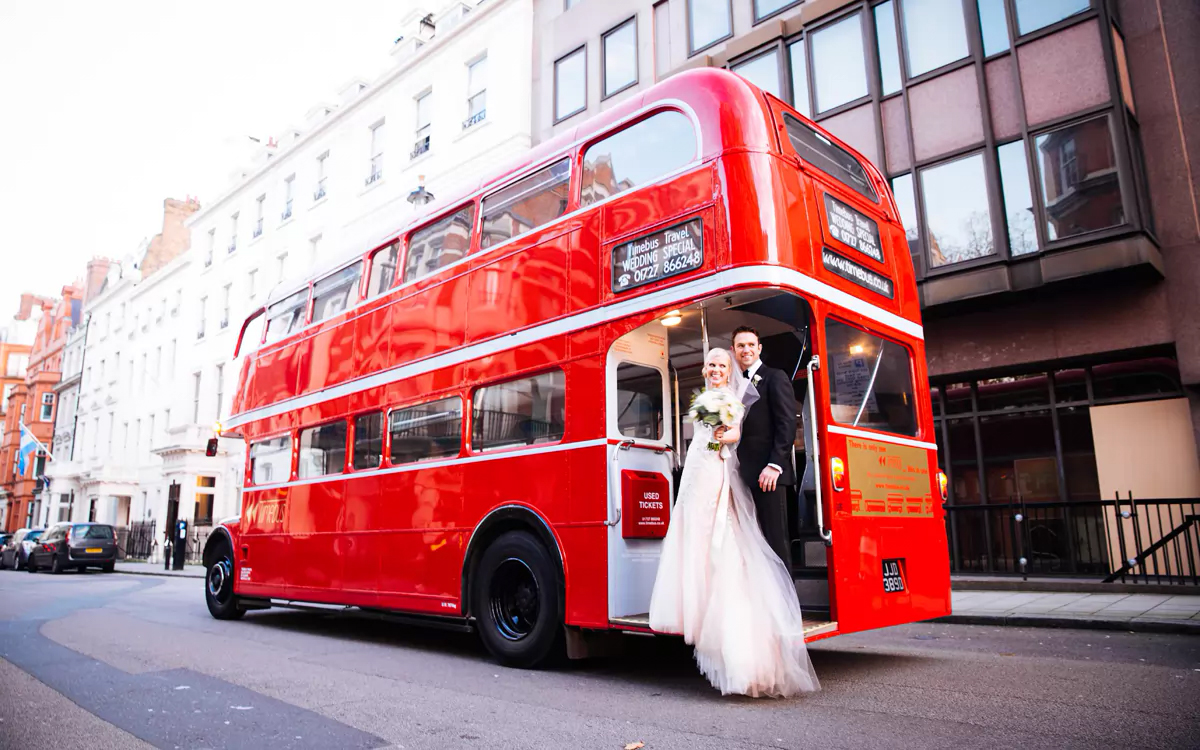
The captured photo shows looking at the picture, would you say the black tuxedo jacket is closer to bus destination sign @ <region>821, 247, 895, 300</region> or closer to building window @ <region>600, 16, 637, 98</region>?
bus destination sign @ <region>821, 247, 895, 300</region>

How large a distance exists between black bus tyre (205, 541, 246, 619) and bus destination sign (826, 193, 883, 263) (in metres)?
9.14

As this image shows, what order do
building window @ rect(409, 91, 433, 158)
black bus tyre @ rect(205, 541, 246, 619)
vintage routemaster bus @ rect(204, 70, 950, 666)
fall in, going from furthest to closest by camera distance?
building window @ rect(409, 91, 433, 158) < black bus tyre @ rect(205, 541, 246, 619) < vintage routemaster bus @ rect(204, 70, 950, 666)

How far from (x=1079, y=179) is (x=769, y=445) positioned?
9839 millimetres

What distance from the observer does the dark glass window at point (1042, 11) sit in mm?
12820

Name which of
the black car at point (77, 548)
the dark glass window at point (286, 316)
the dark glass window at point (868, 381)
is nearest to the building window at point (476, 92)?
the dark glass window at point (286, 316)

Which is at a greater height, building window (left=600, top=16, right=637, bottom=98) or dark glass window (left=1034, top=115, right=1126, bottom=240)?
building window (left=600, top=16, right=637, bottom=98)

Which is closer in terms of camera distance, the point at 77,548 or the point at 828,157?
the point at 828,157

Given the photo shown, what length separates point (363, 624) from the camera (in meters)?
10.4

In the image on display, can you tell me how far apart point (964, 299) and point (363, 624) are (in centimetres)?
1048

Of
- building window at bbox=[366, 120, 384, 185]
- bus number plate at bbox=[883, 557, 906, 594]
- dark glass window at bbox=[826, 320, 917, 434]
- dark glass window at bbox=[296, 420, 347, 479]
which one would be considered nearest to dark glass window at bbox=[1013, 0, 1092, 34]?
dark glass window at bbox=[826, 320, 917, 434]

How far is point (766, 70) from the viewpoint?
16.6 m

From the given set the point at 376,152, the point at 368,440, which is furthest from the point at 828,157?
the point at 376,152

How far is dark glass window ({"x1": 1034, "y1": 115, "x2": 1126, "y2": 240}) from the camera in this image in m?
12.1

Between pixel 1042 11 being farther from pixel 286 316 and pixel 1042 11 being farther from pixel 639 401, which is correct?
pixel 286 316
